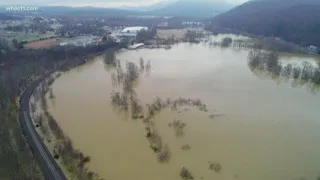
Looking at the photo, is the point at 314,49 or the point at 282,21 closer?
the point at 314,49

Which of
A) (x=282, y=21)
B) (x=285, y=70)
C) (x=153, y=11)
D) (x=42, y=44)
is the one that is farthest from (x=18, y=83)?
(x=153, y=11)

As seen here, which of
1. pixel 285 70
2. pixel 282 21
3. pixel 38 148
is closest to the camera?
pixel 38 148

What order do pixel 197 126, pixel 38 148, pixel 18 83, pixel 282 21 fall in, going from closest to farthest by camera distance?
1. pixel 38 148
2. pixel 197 126
3. pixel 18 83
4. pixel 282 21

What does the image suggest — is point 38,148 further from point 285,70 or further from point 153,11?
point 153,11

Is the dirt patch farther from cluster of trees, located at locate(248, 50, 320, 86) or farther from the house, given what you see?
the house

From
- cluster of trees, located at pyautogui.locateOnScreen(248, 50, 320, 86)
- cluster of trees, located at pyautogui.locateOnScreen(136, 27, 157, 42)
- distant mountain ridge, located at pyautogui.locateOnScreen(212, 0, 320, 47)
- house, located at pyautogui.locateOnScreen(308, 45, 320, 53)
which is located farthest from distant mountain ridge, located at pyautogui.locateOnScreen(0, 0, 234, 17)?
cluster of trees, located at pyautogui.locateOnScreen(248, 50, 320, 86)

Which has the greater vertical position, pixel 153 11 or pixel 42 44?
pixel 153 11

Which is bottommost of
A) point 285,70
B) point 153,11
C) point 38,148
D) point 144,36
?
point 38,148
